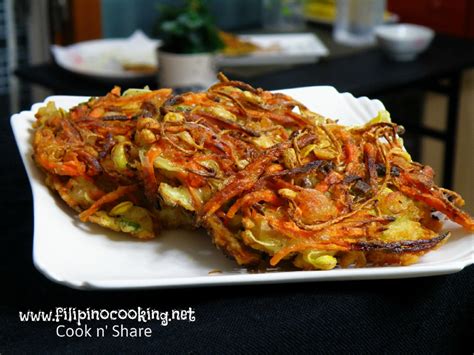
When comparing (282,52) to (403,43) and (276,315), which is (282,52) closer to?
(403,43)

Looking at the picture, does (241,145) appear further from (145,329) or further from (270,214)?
(145,329)

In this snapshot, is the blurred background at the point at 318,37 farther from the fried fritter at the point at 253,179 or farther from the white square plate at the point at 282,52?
Result: the fried fritter at the point at 253,179

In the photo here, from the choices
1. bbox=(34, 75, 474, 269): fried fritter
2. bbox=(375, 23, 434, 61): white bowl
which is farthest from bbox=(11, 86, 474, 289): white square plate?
bbox=(375, 23, 434, 61): white bowl

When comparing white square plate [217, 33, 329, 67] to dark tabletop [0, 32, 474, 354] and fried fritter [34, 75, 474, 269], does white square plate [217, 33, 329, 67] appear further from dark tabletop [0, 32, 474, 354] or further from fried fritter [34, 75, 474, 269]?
dark tabletop [0, 32, 474, 354]

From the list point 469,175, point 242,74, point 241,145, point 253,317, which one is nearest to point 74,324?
point 253,317

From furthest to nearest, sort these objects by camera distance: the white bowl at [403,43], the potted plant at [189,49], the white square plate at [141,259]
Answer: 1. the white bowl at [403,43]
2. the potted plant at [189,49]
3. the white square plate at [141,259]

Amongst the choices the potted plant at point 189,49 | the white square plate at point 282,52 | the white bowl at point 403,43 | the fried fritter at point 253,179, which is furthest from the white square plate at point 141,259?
the white bowl at point 403,43
